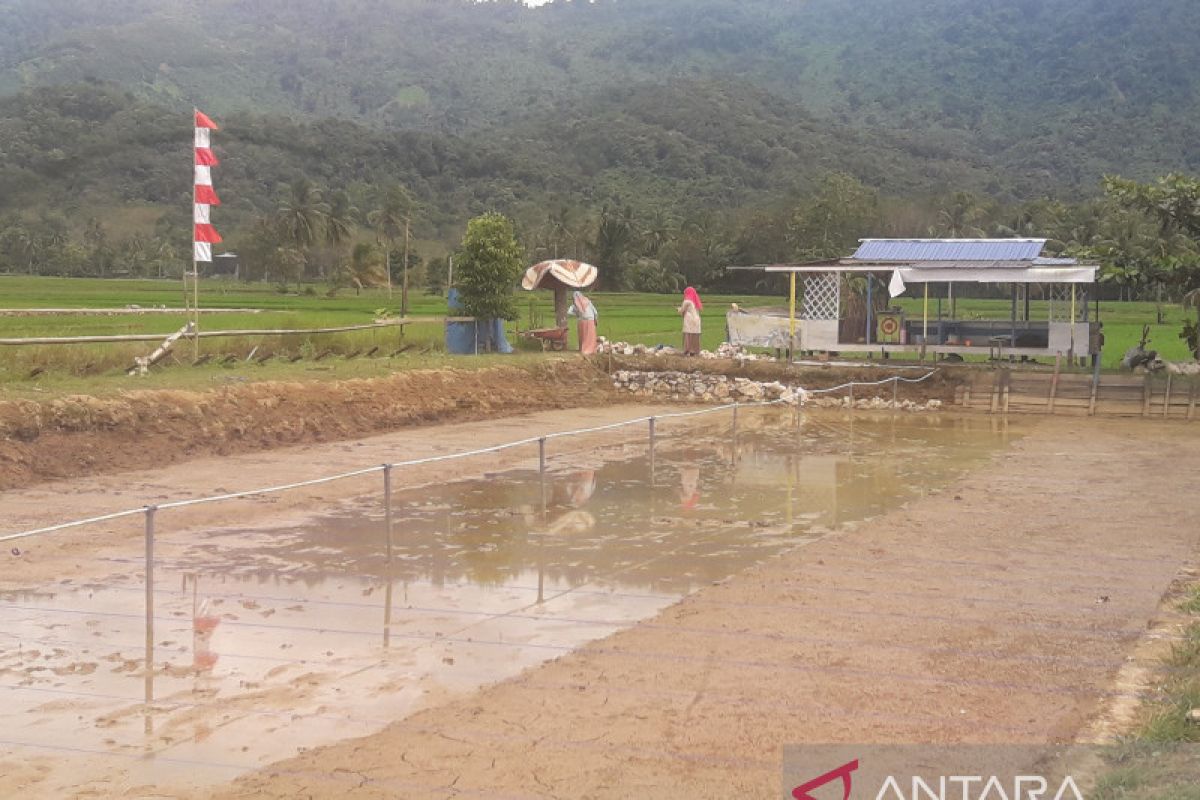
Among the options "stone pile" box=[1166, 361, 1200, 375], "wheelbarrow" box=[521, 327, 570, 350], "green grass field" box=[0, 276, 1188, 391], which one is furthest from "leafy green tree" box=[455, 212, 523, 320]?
"stone pile" box=[1166, 361, 1200, 375]

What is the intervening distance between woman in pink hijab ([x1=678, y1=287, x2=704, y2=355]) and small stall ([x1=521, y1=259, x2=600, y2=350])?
1977 millimetres

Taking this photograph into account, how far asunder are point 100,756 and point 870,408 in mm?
18496

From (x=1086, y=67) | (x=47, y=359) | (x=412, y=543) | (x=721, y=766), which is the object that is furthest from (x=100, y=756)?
(x=1086, y=67)

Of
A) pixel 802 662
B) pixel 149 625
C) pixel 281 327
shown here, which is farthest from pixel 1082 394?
pixel 149 625

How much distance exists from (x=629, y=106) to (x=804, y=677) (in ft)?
420

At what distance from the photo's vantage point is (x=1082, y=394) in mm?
21750

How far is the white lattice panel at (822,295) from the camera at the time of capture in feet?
79.9

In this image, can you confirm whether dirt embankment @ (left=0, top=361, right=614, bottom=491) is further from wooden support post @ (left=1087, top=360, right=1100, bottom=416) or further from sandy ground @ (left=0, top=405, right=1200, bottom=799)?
wooden support post @ (left=1087, top=360, right=1100, bottom=416)

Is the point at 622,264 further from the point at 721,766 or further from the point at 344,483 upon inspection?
the point at 721,766

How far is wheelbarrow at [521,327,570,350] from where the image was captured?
25.1 metres

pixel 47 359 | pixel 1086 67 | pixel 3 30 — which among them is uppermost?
pixel 3 30

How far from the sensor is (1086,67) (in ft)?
464

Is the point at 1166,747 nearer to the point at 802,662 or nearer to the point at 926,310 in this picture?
the point at 802,662

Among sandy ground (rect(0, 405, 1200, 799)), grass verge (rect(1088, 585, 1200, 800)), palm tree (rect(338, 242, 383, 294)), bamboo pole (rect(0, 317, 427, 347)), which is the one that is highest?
palm tree (rect(338, 242, 383, 294))
